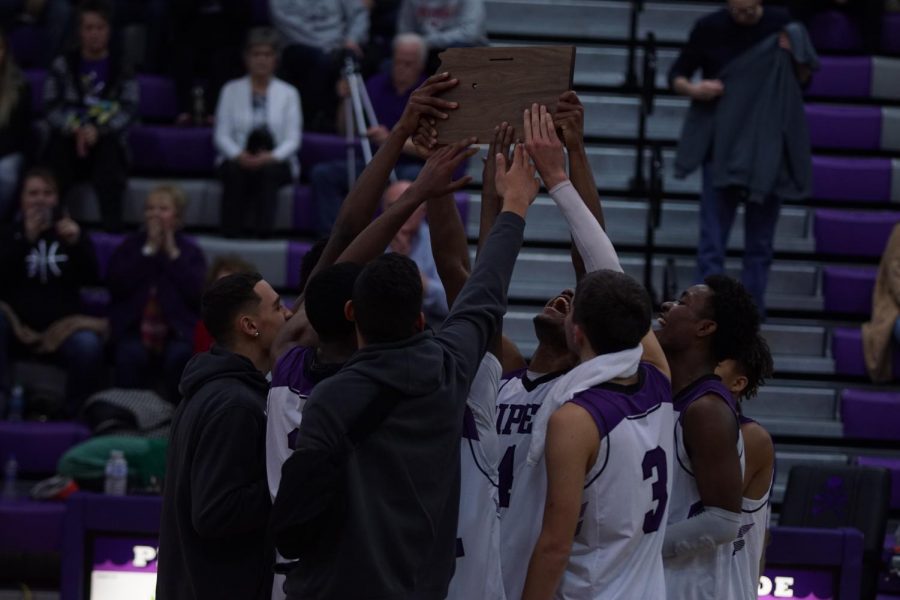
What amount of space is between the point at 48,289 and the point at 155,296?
69cm

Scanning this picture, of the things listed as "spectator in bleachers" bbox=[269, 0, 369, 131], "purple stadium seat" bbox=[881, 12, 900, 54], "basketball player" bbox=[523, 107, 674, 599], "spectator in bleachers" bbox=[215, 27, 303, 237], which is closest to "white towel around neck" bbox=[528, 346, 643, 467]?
"basketball player" bbox=[523, 107, 674, 599]

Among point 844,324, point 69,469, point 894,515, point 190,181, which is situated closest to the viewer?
point 69,469

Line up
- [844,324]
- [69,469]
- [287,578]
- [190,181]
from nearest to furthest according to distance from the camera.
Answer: [287,578] < [69,469] < [844,324] < [190,181]

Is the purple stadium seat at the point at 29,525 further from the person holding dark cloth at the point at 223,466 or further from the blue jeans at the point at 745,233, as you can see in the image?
the person holding dark cloth at the point at 223,466

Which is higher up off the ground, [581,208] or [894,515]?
[581,208]

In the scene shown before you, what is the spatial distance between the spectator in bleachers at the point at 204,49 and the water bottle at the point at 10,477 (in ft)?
9.99

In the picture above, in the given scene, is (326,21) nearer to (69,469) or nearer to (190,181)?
(190,181)

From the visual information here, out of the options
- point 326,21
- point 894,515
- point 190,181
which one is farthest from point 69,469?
point 894,515

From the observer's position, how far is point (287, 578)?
12.7ft

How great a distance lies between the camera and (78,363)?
9.27 meters

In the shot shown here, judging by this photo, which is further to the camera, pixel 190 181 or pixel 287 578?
pixel 190 181

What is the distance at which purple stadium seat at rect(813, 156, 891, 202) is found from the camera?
10.6 meters

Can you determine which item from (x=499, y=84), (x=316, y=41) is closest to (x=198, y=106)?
(x=316, y=41)

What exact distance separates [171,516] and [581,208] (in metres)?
1.46
